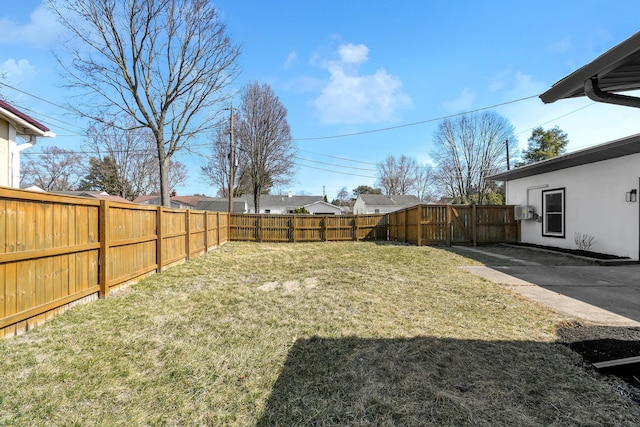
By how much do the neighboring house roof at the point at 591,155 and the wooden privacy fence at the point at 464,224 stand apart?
184 centimetres

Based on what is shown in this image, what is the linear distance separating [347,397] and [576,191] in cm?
992

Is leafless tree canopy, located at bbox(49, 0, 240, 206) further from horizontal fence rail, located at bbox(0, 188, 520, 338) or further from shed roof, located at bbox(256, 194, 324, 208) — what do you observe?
shed roof, located at bbox(256, 194, 324, 208)

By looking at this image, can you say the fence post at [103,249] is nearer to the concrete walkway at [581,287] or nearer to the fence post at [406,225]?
the concrete walkway at [581,287]

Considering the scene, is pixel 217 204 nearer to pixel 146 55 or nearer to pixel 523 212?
pixel 146 55

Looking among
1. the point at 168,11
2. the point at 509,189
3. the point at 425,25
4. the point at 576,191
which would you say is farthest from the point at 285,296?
the point at 168,11

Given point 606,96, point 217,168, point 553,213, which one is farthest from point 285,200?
point 606,96

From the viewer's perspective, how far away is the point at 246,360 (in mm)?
2373

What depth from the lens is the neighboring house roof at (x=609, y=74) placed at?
5.87 feet

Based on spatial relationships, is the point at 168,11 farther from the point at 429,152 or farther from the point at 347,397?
the point at 429,152

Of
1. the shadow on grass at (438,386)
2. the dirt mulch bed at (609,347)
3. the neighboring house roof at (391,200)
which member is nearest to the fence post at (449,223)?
the dirt mulch bed at (609,347)

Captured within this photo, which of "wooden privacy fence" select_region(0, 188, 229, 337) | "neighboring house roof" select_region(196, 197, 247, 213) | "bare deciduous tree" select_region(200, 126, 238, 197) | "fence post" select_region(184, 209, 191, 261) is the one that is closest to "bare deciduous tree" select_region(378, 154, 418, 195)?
"neighboring house roof" select_region(196, 197, 247, 213)

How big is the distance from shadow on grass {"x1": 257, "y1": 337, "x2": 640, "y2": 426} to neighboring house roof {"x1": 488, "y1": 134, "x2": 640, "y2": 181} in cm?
640

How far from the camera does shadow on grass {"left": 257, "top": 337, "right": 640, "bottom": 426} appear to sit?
1.66 m

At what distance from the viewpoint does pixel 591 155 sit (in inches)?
281
